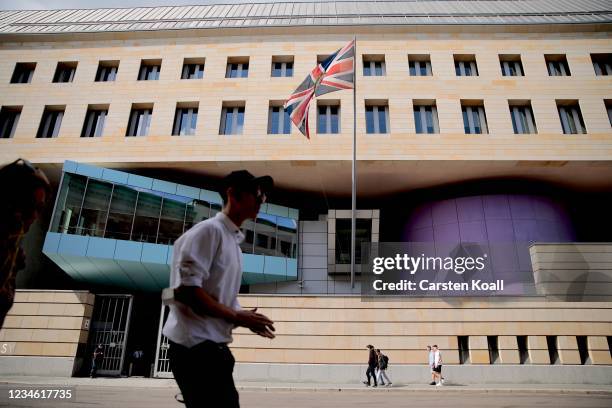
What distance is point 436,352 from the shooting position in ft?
48.4

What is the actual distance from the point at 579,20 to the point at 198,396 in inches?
1295

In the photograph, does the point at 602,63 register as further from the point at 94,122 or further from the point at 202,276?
the point at 94,122

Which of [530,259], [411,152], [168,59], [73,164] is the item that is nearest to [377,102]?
[411,152]

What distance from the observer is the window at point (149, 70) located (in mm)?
24734

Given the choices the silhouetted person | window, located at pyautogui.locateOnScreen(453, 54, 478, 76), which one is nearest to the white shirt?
the silhouetted person

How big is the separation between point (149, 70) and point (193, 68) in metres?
3.06

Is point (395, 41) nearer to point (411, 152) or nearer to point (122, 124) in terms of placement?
point (411, 152)

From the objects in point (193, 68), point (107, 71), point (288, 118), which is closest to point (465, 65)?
point (288, 118)

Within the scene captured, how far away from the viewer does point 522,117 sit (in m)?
22.8

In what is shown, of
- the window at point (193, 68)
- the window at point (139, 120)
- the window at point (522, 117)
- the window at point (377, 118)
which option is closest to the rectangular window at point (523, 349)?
the window at point (522, 117)

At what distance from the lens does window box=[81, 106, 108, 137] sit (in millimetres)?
22938

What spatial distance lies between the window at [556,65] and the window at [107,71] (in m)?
29.3

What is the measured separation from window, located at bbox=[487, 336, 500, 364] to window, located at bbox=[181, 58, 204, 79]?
2317cm

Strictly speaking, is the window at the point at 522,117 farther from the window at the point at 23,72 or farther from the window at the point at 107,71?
the window at the point at 23,72
